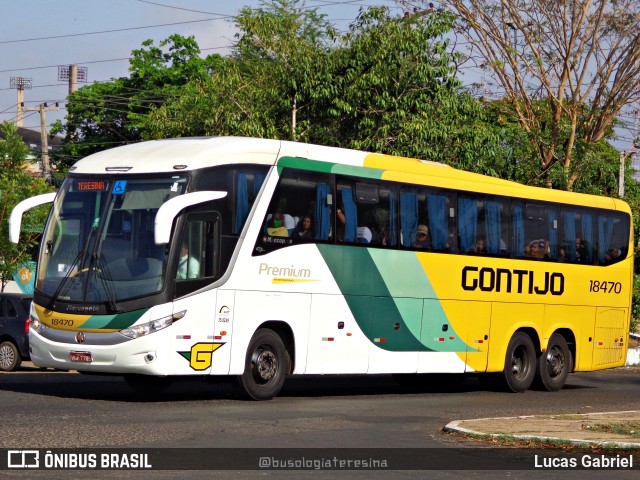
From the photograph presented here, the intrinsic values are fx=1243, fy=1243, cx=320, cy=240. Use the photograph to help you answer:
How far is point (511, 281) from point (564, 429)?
903 centimetres

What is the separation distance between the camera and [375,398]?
66.1 ft

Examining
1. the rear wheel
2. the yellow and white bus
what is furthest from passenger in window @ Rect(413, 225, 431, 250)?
the rear wheel

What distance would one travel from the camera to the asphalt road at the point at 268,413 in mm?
12172

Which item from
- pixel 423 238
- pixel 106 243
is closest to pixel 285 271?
pixel 106 243

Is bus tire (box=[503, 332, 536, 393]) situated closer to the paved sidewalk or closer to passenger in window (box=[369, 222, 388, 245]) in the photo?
passenger in window (box=[369, 222, 388, 245])

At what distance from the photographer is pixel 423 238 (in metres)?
21.0

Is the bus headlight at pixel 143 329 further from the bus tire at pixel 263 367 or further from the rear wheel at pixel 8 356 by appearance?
the rear wheel at pixel 8 356

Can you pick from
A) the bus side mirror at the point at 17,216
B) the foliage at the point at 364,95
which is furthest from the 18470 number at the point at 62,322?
the foliage at the point at 364,95

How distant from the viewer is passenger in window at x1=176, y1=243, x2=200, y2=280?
54.6ft

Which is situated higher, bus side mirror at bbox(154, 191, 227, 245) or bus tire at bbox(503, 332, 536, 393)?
bus side mirror at bbox(154, 191, 227, 245)

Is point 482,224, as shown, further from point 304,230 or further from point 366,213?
point 304,230

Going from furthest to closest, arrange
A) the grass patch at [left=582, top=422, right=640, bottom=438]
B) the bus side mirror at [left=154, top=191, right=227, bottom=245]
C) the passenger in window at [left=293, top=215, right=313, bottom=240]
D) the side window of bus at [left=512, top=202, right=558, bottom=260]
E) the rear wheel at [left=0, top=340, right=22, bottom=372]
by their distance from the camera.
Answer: the rear wheel at [left=0, top=340, right=22, bottom=372], the side window of bus at [left=512, top=202, right=558, bottom=260], the passenger in window at [left=293, top=215, right=313, bottom=240], the bus side mirror at [left=154, top=191, right=227, bottom=245], the grass patch at [left=582, top=422, right=640, bottom=438]

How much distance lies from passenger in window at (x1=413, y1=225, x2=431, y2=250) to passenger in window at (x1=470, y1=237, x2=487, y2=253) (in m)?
1.38

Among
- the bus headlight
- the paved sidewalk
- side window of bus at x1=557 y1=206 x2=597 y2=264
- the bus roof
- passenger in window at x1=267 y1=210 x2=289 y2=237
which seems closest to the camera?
the paved sidewalk
